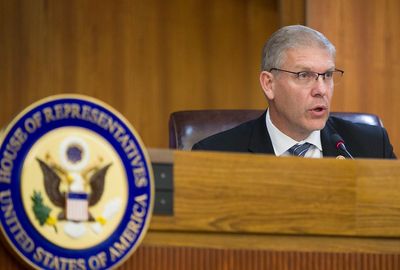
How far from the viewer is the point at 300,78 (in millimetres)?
3236

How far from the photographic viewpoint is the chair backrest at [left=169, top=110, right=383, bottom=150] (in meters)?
3.07

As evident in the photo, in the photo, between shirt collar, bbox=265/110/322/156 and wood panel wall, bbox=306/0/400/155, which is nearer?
shirt collar, bbox=265/110/322/156

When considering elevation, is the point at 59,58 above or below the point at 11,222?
above

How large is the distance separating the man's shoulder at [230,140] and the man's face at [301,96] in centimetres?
15

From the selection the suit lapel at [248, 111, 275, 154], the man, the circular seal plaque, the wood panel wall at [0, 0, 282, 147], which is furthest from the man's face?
the circular seal plaque

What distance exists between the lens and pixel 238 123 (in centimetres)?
318

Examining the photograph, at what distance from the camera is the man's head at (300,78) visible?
10.4 ft

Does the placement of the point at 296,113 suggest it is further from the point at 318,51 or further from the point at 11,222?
the point at 11,222

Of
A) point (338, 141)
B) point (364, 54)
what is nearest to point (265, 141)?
point (338, 141)

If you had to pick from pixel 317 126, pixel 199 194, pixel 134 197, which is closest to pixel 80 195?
pixel 134 197

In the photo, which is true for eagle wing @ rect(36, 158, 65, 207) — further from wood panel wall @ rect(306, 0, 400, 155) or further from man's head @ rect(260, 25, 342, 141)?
wood panel wall @ rect(306, 0, 400, 155)

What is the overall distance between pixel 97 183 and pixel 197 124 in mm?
1624

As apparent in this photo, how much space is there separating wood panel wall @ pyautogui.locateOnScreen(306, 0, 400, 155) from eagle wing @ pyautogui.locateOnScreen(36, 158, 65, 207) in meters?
2.67

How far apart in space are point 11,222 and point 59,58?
3.17 meters
